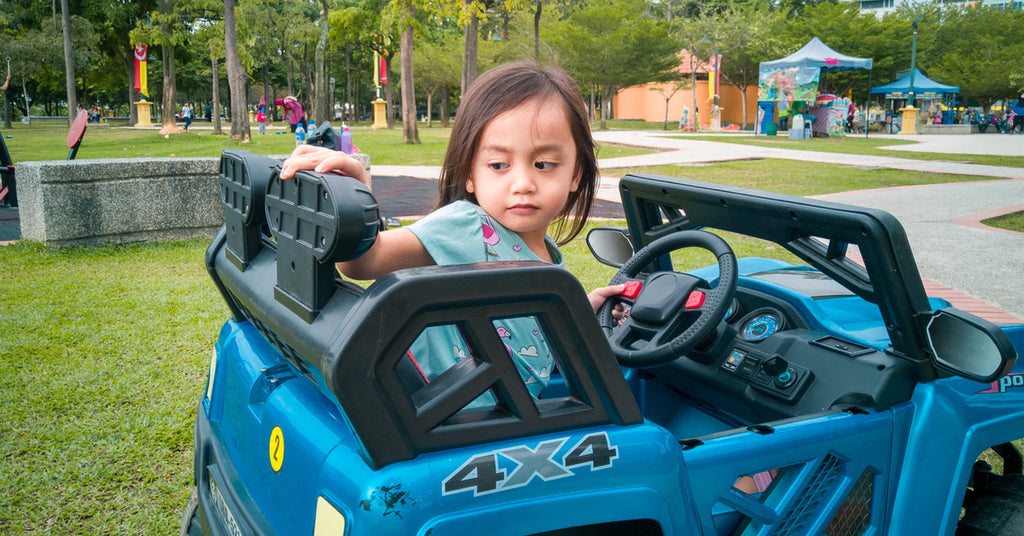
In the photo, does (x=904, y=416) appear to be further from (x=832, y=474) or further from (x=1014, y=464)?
(x=1014, y=464)

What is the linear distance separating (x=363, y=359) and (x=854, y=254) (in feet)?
21.6

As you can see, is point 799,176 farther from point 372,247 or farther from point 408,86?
point 372,247

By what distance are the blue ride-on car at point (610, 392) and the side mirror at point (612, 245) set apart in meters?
0.15

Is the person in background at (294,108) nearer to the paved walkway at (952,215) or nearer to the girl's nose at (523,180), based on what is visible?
the paved walkway at (952,215)

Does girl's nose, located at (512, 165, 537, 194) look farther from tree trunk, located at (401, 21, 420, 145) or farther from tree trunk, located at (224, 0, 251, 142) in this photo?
tree trunk, located at (401, 21, 420, 145)

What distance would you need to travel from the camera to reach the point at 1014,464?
2.10 meters

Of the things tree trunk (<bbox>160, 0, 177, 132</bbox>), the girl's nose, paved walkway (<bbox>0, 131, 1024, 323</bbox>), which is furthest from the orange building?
the girl's nose

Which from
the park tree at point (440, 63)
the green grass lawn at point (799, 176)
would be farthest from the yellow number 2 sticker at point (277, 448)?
the park tree at point (440, 63)

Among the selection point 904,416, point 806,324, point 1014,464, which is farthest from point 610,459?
point 1014,464

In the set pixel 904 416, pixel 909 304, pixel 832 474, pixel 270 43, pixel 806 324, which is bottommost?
pixel 832 474

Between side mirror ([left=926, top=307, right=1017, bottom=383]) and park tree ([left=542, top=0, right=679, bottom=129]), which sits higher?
park tree ([left=542, top=0, right=679, bottom=129])

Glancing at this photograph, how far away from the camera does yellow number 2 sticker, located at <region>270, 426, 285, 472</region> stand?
1326 millimetres

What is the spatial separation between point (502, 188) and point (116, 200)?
604 cm

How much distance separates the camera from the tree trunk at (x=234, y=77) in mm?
18217
